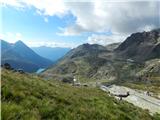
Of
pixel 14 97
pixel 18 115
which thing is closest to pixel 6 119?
pixel 18 115

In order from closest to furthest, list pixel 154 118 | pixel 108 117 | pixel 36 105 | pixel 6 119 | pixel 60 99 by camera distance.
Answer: pixel 6 119 < pixel 36 105 < pixel 108 117 < pixel 60 99 < pixel 154 118

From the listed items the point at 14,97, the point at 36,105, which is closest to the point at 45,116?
the point at 36,105

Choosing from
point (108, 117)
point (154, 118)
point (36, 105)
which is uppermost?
point (36, 105)

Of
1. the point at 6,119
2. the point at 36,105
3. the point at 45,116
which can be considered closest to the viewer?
the point at 6,119

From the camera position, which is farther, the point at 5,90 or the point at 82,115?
the point at 82,115

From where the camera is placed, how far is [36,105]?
12711 mm

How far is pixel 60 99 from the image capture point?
16984 mm

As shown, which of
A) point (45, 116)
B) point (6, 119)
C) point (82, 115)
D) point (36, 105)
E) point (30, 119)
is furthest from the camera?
point (82, 115)

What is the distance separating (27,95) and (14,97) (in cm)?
147

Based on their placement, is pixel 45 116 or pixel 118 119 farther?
pixel 118 119

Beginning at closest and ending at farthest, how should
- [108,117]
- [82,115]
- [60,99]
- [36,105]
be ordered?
[36,105] → [82,115] → [108,117] → [60,99]

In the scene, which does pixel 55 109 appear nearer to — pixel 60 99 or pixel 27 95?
pixel 27 95

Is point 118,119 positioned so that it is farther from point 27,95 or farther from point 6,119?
point 6,119

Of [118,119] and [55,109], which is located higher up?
[55,109]
